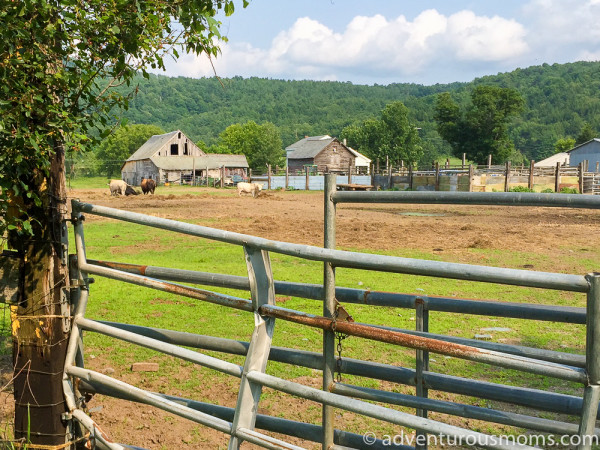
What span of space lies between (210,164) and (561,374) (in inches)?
2566

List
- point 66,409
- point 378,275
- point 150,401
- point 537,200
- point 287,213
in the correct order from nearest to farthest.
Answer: point 537,200, point 150,401, point 66,409, point 378,275, point 287,213

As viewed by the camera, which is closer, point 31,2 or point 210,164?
point 31,2

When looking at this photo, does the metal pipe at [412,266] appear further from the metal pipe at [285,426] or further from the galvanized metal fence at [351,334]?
the metal pipe at [285,426]

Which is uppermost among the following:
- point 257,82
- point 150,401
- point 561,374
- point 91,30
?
point 257,82

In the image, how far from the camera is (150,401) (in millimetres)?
3127

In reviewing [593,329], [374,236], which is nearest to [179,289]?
[593,329]

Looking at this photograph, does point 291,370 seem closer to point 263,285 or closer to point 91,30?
point 263,285

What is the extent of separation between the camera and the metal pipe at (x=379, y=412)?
210cm

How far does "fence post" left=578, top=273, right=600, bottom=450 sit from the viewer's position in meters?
1.86

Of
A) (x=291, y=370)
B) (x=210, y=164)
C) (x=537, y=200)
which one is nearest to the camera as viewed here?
(x=537, y=200)

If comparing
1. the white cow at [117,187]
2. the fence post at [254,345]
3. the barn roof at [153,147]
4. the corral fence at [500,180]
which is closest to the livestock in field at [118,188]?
the white cow at [117,187]

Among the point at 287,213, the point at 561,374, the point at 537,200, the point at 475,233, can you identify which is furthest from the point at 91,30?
the point at 287,213

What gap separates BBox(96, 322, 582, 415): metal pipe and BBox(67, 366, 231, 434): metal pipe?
0.40 m

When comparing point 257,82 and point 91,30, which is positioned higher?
point 257,82
